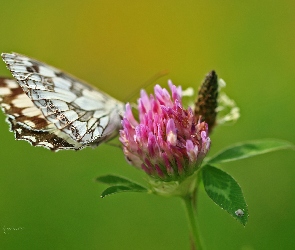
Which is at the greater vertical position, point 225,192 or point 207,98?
point 207,98

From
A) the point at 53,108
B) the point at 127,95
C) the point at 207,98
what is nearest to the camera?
the point at 207,98

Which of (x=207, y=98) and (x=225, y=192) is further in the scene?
(x=207, y=98)

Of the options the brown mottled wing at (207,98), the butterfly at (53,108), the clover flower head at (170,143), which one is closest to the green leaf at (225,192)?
the clover flower head at (170,143)

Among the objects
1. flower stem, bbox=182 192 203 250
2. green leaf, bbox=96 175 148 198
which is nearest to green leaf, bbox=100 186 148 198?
green leaf, bbox=96 175 148 198

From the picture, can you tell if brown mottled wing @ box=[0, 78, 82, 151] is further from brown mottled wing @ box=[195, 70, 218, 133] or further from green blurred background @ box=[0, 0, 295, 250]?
green blurred background @ box=[0, 0, 295, 250]

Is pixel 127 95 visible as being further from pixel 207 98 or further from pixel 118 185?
pixel 118 185

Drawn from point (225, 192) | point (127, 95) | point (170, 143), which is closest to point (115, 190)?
point (170, 143)

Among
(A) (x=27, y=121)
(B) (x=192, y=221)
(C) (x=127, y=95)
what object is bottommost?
(C) (x=127, y=95)

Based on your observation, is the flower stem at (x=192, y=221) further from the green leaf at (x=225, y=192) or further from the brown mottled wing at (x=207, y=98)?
the brown mottled wing at (x=207, y=98)
